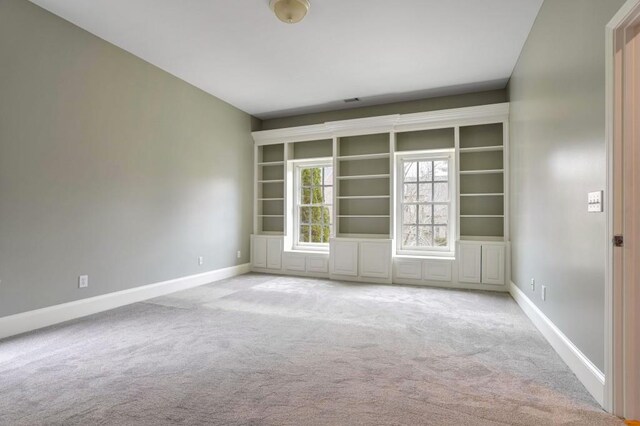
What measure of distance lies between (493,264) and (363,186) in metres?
2.33

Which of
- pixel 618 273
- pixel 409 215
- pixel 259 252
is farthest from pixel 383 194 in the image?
pixel 618 273

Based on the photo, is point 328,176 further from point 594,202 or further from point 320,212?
point 594,202

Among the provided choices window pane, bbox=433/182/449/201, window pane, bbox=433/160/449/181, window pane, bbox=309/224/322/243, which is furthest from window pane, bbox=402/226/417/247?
window pane, bbox=309/224/322/243

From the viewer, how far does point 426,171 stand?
5.36m

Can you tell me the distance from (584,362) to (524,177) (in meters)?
2.14

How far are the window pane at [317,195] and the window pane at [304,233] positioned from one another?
51cm

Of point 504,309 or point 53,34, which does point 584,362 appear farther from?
point 53,34

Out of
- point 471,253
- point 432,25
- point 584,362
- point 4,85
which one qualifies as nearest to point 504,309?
point 471,253

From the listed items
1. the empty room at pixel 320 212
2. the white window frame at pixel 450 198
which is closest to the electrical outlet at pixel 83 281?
the empty room at pixel 320 212

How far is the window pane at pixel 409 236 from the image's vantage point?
5.38 metres

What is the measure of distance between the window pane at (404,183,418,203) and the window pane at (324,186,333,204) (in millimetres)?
1312

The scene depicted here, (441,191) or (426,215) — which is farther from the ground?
(441,191)

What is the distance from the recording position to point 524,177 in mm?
3598

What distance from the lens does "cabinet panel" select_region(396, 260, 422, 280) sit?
16.5 feet
